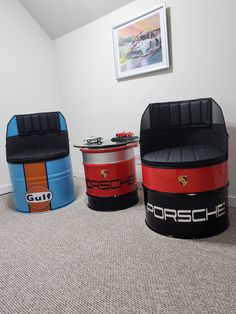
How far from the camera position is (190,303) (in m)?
1.12

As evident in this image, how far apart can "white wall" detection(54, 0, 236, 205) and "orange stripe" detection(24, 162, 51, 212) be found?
0.94m

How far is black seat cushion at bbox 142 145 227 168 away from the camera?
5.03 ft

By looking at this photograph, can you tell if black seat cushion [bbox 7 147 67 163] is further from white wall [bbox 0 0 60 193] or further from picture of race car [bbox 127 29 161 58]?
picture of race car [bbox 127 29 161 58]

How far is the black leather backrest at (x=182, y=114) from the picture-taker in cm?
180

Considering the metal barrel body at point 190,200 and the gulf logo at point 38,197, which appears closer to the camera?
the metal barrel body at point 190,200

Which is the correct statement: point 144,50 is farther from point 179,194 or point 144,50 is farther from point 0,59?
point 0,59

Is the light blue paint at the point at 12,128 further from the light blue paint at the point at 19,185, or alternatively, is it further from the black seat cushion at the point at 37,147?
the light blue paint at the point at 19,185

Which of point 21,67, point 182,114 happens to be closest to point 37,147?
point 21,67

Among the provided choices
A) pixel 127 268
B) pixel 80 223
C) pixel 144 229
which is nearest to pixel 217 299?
pixel 127 268

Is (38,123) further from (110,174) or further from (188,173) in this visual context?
(188,173)

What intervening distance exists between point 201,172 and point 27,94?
2.47 metres

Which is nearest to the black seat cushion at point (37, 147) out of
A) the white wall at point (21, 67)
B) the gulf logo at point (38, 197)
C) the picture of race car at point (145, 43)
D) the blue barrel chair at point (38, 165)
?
the blue barrel chair at point (38, 165)

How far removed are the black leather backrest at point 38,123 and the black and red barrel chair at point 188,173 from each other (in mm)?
1086

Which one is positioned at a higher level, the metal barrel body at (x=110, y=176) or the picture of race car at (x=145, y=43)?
the picture of race car at (x=145, y=43)
